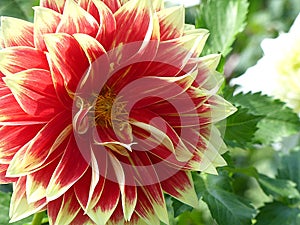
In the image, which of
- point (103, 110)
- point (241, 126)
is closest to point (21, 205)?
point (103, 110)

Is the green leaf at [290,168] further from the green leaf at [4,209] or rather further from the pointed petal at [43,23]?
the pointed petal at [43,23]

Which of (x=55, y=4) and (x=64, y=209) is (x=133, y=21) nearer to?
(x=55, y=4)

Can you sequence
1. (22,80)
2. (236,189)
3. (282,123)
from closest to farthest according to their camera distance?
1. (22,80)
2. (282,123)
3. (236,189)

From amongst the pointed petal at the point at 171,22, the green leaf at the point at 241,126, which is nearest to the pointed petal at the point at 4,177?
the pointed petal at the point at 171,22

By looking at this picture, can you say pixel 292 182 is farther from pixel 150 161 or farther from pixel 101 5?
pixel 101 5

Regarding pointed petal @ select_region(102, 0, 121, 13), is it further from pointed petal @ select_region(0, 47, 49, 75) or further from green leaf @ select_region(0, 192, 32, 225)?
green leaf @ select_region(0, 192, 32, 225)

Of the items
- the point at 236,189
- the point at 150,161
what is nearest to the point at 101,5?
the point at 150,161
